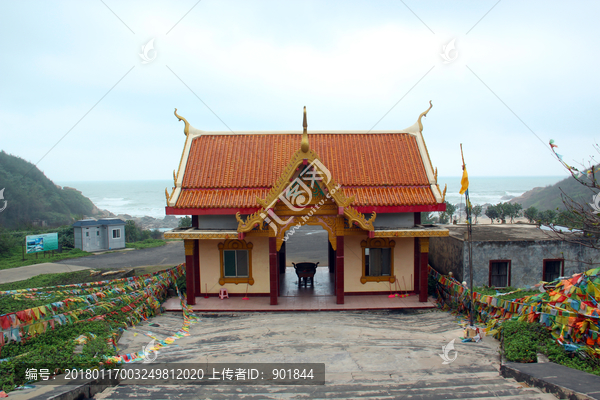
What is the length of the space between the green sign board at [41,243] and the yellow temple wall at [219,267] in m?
22.3

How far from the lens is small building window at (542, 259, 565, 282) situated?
624 inches

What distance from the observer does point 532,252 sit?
15.7 metres

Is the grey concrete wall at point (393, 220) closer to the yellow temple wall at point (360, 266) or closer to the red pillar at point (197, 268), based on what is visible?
the yellow temple wall at point (360, 266)

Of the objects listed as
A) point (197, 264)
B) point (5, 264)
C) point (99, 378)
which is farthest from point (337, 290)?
point (5, 264)

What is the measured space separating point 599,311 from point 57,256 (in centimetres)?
Result: 3527

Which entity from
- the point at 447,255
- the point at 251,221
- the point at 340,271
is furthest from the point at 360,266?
the point at 251,221

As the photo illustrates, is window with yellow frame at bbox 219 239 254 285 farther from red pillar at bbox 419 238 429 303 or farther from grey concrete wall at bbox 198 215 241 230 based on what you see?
red pillar at bbox 419 238 429 303

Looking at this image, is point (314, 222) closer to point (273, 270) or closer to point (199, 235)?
point (273, 270)

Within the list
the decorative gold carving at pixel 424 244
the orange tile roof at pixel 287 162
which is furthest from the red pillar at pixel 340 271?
the decorative gold carving at pixel 424 244

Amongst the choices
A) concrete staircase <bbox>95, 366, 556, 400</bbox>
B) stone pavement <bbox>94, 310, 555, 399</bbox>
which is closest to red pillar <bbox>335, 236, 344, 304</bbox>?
stone pavement <bbox>94, 310, 555, 399</bbox>

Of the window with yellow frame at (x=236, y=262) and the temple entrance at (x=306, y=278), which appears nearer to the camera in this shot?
the window with yellow frame at (x=236, y=262)

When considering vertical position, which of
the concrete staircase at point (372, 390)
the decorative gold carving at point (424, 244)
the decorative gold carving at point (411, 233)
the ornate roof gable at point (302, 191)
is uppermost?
the ornate roof gable at point (302, 191)

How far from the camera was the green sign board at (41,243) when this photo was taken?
3059cm

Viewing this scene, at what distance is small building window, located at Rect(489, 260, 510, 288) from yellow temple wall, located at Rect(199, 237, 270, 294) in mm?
9445
